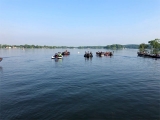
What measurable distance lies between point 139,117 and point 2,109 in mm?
14800

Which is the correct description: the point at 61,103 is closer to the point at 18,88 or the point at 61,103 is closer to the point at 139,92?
the point at 18,88

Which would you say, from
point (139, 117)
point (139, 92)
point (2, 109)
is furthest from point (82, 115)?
point (139, 92)

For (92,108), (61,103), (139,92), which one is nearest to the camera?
(92,108)

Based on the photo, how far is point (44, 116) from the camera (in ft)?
46.6

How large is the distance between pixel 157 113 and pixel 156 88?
400 inches

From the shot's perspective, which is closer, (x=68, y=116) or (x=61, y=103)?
(x=68, y=116)

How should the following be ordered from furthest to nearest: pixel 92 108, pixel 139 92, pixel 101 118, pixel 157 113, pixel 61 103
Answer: pixel 139 92, pixel 61 103, pixel 92 108, pixel 157 113, pixel 101 118

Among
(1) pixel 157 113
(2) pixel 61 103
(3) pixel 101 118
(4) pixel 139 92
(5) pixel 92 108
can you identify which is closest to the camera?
(3) pixel 101 118

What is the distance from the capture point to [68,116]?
46.7 feet

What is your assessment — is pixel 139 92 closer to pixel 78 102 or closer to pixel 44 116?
pixel 78 102

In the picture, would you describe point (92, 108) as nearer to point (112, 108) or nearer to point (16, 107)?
point (112, 108)

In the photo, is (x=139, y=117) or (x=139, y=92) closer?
(x=139, y=117)

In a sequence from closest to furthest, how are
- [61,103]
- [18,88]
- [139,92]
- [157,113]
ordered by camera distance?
[157,113] < [61,103] < [139,92] < [18,88]

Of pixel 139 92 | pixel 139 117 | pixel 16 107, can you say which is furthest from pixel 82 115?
pixel 139 92
